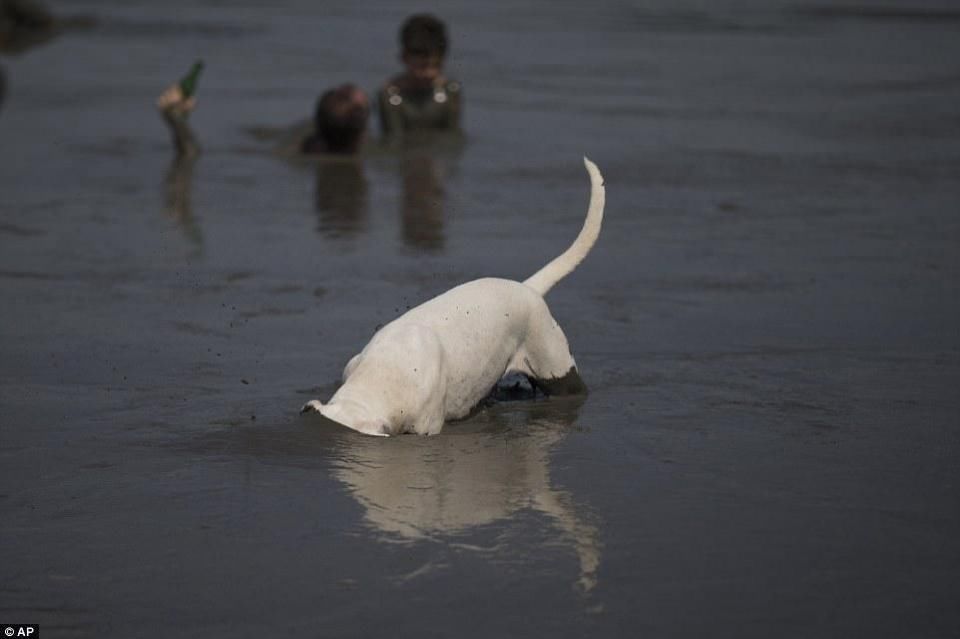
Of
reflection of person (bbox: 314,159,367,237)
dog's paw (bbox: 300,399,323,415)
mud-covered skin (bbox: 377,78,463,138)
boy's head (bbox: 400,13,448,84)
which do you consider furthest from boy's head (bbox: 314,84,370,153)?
dog's paw (bbox: 300,399,323,415)

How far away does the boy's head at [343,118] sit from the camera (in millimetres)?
14562

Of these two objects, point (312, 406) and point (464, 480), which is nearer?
point (464, 480)

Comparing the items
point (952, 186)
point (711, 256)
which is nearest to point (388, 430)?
point (711, 256)

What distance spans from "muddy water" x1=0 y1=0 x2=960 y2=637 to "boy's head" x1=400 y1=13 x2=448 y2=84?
779 mm

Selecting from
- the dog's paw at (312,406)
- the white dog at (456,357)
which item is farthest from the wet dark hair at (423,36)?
the dog's paw at (312,406)

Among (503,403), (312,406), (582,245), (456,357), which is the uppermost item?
(582,245)

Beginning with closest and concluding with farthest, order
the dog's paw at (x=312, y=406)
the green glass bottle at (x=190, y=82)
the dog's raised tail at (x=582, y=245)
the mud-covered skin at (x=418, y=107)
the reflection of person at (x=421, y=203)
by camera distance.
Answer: the dog's paw at (x=312, y=406)
the dog's raised tail at (x=582, y=245)
the reflection of person at (x=421, y=203)
the green glass bottle at (x=190, y=82)
the mud-covered skin at (x=418, y=107)

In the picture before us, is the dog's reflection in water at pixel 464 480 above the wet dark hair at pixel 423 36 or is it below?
below

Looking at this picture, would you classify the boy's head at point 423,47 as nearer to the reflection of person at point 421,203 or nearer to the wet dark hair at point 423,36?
the wet dark hair at point 423,36

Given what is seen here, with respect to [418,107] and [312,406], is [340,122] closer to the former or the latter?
[418,107]

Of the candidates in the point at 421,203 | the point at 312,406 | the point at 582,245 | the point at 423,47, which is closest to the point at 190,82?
the point at 421,203

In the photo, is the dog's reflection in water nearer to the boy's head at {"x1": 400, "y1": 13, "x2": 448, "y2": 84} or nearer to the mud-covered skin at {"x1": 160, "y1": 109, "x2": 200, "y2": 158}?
the mud-covered skin at {"x1": 160, "y1": 109, "x2": 200, "y2": 158}

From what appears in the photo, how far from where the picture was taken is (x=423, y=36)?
52.1 feet

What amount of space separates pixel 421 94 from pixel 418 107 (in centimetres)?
12
